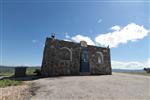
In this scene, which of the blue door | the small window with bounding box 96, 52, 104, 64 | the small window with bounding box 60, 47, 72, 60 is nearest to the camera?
the small window with bounding box 60, 47, 72, 60

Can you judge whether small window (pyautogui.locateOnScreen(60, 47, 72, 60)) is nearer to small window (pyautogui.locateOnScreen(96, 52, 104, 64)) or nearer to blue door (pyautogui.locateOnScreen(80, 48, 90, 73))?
blue door (pyautogui.locateOnScreen(80, 48, 90, 73))

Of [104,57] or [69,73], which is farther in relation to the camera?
[104,57]

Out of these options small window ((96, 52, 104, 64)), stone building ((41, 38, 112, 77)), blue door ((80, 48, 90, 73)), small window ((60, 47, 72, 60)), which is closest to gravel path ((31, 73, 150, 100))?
stone building ((41, 38, 112, 77))

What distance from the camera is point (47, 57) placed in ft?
41.4

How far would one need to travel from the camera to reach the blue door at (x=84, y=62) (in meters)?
14.2

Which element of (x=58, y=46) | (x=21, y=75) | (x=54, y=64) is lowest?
(x=21, y=75)

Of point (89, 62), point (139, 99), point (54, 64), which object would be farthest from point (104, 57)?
point (139, 99)

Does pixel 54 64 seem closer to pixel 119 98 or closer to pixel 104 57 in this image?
pixel 104 57

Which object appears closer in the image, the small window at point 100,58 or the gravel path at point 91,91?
the gravel path at point 91,91

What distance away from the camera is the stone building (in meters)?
12.7

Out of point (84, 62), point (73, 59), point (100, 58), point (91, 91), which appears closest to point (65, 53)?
point (73, 59)

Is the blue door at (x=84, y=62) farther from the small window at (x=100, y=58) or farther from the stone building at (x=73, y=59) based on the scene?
the small window at (x=100, y=58)

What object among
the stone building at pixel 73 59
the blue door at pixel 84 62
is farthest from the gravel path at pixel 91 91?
the blue door at pixel 84 62

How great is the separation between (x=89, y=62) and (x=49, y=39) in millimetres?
4471
